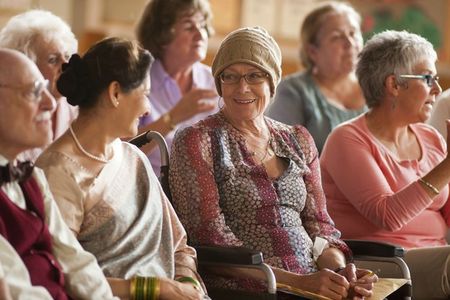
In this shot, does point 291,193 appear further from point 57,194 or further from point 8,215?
point 8,215

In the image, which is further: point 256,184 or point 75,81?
point 256,184

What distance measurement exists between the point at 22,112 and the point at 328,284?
107cm

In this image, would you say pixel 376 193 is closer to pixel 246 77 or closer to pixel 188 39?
pixel 246 77

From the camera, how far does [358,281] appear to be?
2.88 m

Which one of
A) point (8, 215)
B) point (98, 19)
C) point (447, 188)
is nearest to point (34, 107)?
point (8, 215)

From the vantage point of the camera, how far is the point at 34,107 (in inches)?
86.0

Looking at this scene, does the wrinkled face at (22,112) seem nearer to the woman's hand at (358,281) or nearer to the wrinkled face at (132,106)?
the wrinkled face at (132,106)

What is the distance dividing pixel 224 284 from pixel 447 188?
1136mm

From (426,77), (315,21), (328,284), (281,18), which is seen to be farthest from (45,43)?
(281,18)

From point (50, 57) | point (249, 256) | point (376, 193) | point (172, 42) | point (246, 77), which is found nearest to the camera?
point (249, 256)

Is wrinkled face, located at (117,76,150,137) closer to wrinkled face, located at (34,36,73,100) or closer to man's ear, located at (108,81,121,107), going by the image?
man's ear, located at (108,81,121,107)

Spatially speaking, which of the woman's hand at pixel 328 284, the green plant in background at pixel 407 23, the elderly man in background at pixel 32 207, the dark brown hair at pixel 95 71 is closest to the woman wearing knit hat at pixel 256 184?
the woman's hand at pixel 328 284

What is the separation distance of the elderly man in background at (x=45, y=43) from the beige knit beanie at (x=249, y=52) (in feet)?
1.83

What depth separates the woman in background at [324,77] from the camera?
443cm
